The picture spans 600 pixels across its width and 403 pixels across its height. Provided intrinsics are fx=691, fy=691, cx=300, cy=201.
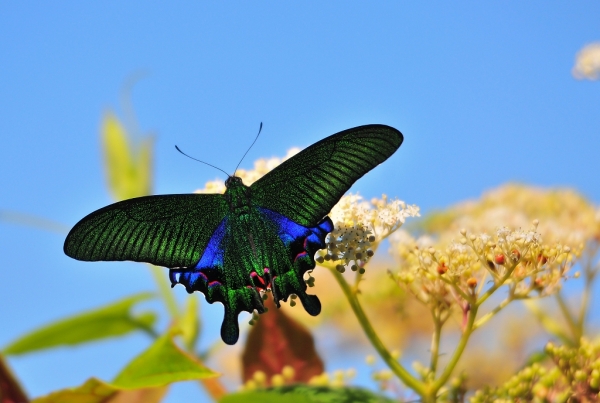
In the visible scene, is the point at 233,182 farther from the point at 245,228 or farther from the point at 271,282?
the point at 271,282

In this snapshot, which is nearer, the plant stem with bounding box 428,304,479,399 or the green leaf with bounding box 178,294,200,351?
the plant stem with bounding box 428,304,479,399

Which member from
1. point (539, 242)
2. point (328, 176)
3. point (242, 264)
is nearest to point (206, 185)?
point (242, 264)

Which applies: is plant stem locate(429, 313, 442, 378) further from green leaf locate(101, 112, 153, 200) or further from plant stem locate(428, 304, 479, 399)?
green leaf locate(101, 112, 153, 200)

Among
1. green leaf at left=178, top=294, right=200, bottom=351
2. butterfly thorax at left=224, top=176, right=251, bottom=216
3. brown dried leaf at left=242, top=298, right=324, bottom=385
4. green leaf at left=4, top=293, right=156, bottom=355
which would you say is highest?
green leaf at left=4, top=293, right=156, bottom=355

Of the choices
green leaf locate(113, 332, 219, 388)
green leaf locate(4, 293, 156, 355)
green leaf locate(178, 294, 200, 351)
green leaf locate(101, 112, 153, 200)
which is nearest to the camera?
green leaf locate(113, 332, 219, 388)

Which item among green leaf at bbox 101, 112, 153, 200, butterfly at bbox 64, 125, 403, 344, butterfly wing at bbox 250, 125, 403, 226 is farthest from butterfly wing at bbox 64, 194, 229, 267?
green leaf at bbox 101, 112, 153, 200

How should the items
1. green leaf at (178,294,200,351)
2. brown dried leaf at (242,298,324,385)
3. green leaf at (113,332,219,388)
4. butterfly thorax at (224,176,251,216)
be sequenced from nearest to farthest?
green leaf at (113,332,219,388) → butterfly thorax at (224,176,251,216) → brown dried leaf at (242,298,324,385) → green leaf at (178,294,200,351)

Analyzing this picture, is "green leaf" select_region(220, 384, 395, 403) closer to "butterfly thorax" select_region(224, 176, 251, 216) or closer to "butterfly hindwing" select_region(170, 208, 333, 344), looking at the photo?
"butterfly hindwing" select_region(170, 208, 333, 344)

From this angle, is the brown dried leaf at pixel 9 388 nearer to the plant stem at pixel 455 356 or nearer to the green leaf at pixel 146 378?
the green leaf at pixel 146 378

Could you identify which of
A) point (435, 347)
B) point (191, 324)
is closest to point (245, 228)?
point (435, 347)

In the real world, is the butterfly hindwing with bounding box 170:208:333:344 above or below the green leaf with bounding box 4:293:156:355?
below
